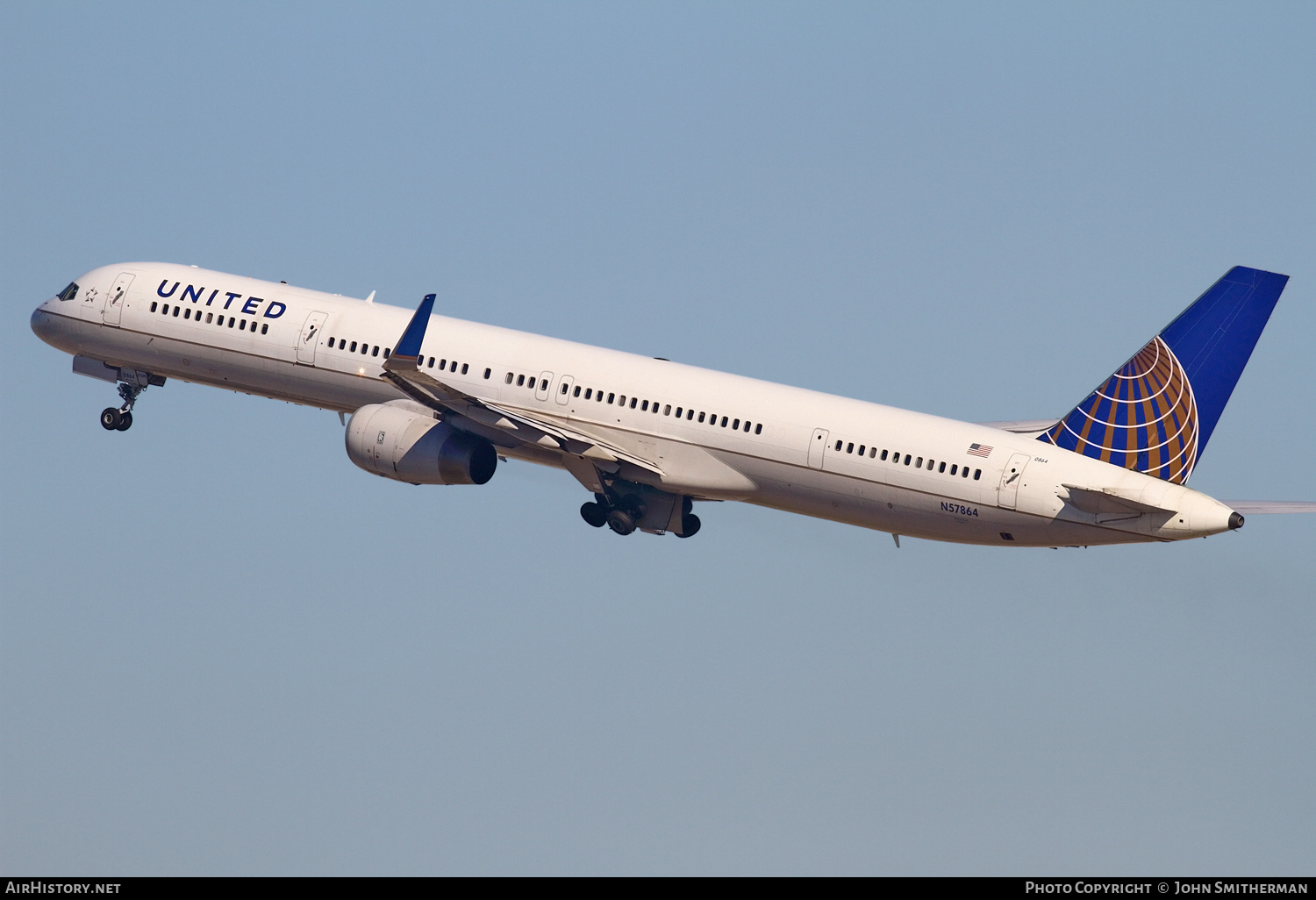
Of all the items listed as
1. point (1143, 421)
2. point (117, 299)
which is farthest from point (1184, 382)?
point (117, 299)

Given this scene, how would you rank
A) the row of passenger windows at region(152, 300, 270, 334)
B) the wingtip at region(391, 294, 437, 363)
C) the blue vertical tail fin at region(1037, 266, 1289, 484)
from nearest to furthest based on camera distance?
the blue vertical tail fin at region(1037, 266, 1289, 484)
the wingtip at region(391, 294, 437, 363)
the row of passenger windows at region(152, 300, 270, 334)

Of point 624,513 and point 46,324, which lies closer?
point 624,513

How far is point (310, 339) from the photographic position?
189 ft

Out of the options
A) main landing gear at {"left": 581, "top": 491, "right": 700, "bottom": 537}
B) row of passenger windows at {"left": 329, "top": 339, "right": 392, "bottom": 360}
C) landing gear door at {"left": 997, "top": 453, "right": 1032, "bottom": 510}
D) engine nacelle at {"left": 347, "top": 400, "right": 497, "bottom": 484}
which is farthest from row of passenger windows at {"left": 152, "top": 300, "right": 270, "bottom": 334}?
landing gear door at {"left": 997, "top": 453, "right": 1032, "bottom": 510}

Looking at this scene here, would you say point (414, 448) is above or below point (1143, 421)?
below

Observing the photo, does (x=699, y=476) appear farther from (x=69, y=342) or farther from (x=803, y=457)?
(x=69, y=342)

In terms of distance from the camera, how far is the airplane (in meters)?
49.2

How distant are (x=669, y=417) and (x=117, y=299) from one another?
57.8 ft

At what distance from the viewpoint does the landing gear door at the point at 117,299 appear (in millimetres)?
60688

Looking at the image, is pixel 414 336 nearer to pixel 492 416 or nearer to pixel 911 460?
pixel 492 416

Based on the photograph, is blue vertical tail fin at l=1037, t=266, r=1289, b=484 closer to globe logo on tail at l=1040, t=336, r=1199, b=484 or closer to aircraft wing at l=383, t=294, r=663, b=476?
globe logo on tail at l=1040, t=336, r=1199, b=484

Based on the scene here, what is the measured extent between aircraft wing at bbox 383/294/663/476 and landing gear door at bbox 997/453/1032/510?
895 cm

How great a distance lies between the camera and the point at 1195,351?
161ft
